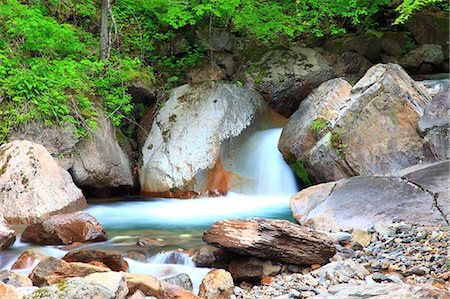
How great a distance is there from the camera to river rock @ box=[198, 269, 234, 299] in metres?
4.61

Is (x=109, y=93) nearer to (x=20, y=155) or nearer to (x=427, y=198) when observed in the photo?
(x=20, y=155)

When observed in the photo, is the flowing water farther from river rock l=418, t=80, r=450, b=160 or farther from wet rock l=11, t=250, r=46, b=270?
river rock l=418, t=80, r=450, b=160

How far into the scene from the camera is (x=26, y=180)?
7445 mm

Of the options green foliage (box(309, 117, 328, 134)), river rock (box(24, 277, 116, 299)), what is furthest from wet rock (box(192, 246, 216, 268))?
green foliage (box(309, 117, 328, 134))

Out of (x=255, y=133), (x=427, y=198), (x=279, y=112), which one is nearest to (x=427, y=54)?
(x=279, y=112)

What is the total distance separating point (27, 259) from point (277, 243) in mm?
2943

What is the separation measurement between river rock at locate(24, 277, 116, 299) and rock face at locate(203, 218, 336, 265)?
2096 millimetres

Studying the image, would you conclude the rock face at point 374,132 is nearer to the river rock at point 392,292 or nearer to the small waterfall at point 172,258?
the small waterfall at point 172,258

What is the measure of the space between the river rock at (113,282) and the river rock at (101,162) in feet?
19.4

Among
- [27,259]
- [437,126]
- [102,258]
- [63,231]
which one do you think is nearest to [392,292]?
[102,258]

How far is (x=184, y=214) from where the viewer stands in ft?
27.5

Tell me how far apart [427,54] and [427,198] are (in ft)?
28.0

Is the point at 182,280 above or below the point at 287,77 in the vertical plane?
below

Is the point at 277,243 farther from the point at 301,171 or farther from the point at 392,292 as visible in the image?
the point at 301,171
